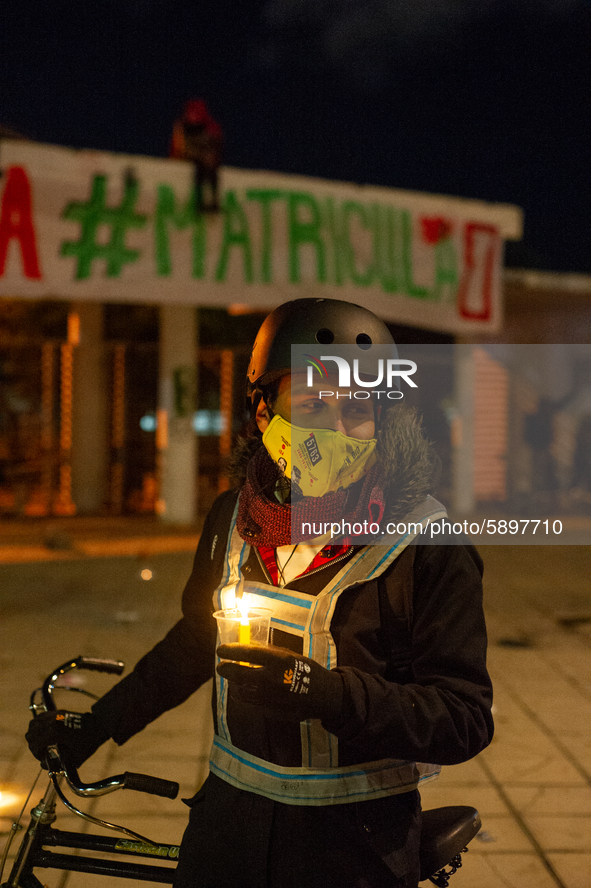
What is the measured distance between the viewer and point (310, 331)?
82.7 inches

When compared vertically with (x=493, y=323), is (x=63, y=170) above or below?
above

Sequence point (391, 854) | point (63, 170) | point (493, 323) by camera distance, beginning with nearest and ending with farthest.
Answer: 1. point (391, 854)
2. point (63, 170)
3. point (493, 323)

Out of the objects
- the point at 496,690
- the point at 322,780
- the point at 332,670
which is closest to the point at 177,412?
the point at 496,690

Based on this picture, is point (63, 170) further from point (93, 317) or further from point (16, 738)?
point (16, 738)

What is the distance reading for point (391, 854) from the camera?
5.51 ft

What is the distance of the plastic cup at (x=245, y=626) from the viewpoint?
→ 1.54 meters

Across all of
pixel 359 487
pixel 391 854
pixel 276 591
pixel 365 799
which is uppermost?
pixel 359 487

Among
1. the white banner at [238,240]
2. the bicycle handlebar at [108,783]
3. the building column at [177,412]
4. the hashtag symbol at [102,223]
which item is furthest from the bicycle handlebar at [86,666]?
the building column at [177,412]

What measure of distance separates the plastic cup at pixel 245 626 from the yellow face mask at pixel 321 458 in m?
0.34

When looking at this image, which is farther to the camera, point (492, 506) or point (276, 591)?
point (492, 506)

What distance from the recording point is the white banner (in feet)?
31.9

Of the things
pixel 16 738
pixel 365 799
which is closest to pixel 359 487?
pixel 365 799

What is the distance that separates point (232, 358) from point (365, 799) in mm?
11719

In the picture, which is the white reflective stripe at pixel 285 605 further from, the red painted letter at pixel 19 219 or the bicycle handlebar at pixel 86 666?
the red painted letter at pixel 19 219
